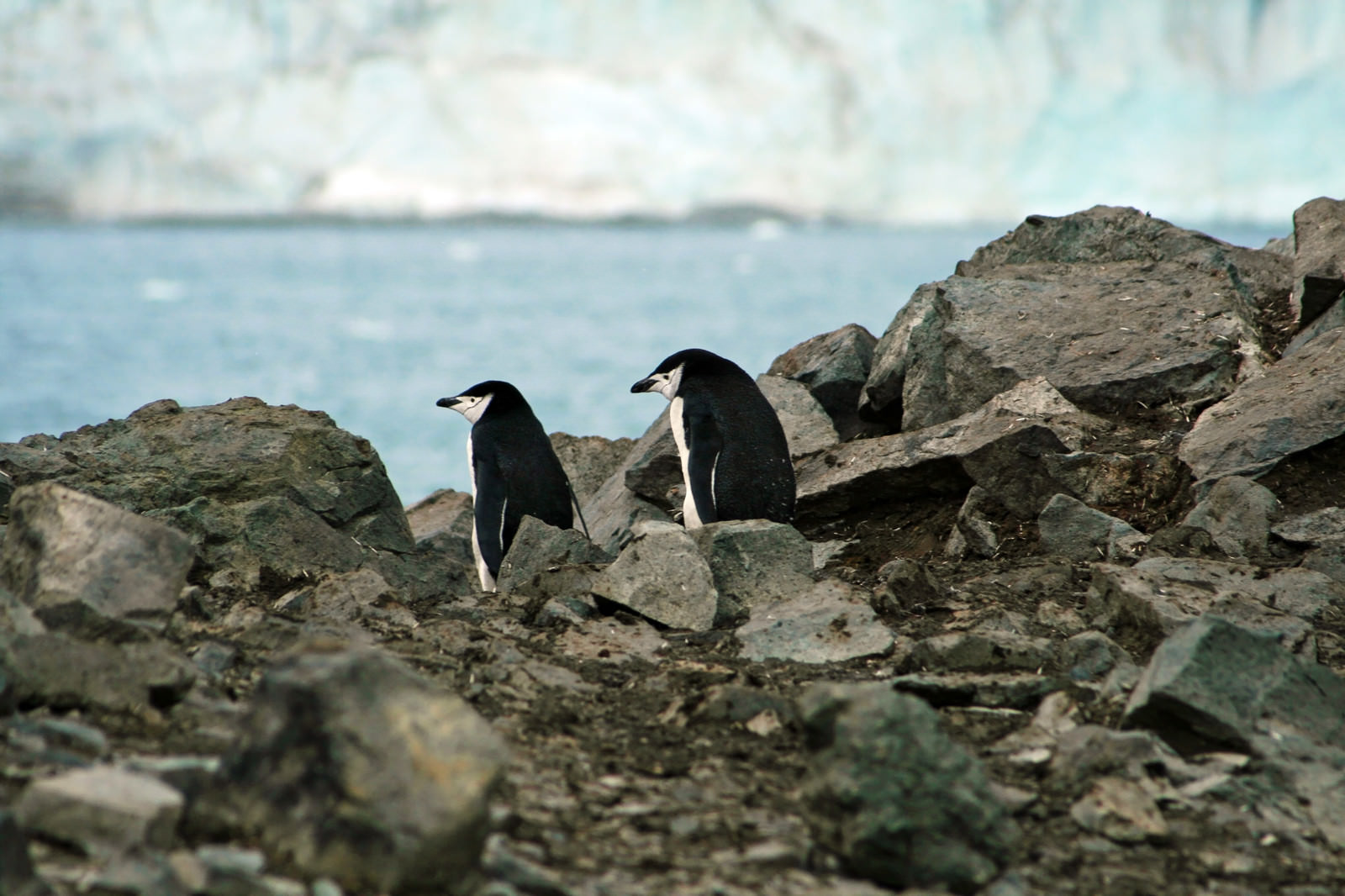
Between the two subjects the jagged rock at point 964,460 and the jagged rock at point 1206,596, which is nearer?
the jagged rock at point 1206,596

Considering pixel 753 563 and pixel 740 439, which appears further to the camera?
pixel 740 439

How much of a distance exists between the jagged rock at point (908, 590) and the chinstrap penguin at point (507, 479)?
200 cm

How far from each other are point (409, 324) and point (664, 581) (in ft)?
127

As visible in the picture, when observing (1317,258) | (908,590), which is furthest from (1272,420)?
(908,590)

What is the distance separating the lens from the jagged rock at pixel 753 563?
3.62m

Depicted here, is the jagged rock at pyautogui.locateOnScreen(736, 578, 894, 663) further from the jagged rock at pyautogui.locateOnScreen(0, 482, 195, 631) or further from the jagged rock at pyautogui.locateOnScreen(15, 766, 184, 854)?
the jagged rock at pyautogui.locateOnScreen(15, 766, 184, 854)

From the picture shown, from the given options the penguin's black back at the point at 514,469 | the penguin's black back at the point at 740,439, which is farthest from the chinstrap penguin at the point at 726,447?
the penguin's black back at the point at 514,469

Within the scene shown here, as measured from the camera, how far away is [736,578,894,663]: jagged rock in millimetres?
3240

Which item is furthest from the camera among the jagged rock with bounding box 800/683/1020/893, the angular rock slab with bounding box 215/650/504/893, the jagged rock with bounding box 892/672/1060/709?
the jagged rock with bounding box 892/672/1060/709

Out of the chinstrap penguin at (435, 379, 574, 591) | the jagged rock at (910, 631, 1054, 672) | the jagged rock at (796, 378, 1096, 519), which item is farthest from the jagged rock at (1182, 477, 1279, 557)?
the chinstrap penguin at (435, 379, 574, 591)

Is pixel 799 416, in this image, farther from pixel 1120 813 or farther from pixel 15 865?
pixel 15 865

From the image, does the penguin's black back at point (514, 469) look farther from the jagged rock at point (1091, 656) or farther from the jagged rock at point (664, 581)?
the jagged rock at point (1091, 656)

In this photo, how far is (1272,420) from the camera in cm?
421

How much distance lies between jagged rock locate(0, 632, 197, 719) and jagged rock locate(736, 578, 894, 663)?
1.53m
